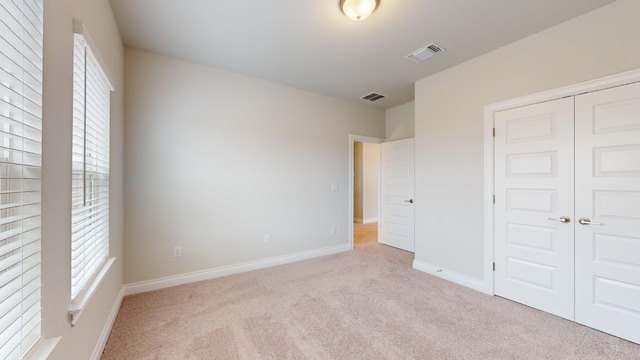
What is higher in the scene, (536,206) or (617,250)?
(536,206)

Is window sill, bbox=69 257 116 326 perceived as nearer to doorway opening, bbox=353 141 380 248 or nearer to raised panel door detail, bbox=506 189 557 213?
raised panel door detail, bbox=506 189 557 213

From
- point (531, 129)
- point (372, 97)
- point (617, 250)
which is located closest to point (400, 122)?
point (372, 97)

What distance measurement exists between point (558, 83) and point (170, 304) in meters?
4.34

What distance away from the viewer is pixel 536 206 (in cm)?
249

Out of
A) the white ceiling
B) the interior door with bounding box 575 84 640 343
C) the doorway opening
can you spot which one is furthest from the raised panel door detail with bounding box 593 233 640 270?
the doorway opening

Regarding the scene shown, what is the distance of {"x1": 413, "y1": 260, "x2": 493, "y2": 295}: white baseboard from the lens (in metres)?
2.85

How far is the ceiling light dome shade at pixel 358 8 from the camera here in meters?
1.97

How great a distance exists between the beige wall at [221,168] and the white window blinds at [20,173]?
1974 mm

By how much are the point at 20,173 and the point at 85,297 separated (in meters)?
0.91

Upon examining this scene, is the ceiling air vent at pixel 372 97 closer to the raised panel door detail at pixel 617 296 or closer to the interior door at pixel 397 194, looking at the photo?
the interior door at pixel 397 194

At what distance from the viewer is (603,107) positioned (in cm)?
211

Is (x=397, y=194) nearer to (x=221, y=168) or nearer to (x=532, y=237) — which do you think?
(x=532, y=237)

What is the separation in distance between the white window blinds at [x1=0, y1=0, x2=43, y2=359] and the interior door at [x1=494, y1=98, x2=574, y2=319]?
3.58 m

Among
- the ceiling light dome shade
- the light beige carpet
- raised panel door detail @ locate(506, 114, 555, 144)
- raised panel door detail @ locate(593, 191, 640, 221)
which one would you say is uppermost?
the ceiling light dome shade
